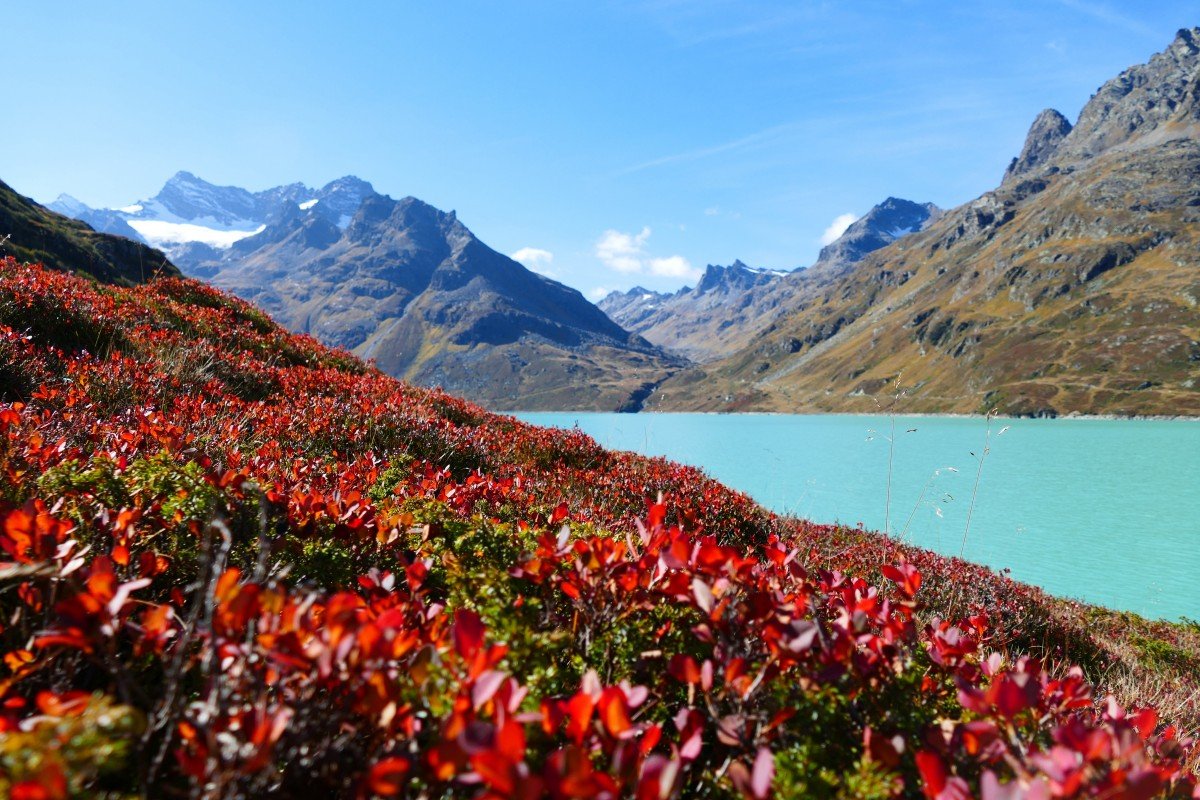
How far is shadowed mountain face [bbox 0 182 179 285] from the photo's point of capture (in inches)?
1300

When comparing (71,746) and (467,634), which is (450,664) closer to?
(467,634)

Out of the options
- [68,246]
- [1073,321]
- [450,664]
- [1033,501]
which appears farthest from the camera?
[1073,321]

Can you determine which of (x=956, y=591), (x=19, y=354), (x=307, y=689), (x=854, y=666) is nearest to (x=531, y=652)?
(x=307, y=689)

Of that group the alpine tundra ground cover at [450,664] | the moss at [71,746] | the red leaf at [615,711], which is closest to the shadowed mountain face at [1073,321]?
the alpine tundra ground cover at [450,664]

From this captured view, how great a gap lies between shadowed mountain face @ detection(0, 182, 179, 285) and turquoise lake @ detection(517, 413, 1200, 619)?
91.0 ft

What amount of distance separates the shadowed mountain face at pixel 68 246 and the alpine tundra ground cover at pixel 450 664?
115 feet

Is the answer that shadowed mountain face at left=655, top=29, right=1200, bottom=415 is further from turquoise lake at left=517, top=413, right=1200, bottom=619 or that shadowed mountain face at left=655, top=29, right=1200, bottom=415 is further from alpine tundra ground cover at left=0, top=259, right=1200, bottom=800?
alpine tundra ground cover at left=0, top=259, right=1200, bottom=800

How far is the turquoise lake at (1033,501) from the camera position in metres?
18.5

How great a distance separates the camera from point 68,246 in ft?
124

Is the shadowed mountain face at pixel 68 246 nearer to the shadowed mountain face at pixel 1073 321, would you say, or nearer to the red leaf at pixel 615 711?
the red leaf at pixel 615 711

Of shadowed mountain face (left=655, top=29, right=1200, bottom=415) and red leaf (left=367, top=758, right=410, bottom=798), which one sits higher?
shadowed mountain face (left=655, top=29, right=1200, bottom=415)

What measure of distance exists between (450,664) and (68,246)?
50.8 metres

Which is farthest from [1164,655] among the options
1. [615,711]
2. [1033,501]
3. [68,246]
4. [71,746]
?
[68,246]

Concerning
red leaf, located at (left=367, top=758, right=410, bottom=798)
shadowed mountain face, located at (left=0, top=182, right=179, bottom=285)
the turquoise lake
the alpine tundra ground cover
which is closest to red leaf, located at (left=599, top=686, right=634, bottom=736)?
the alpine tundra ground cover
